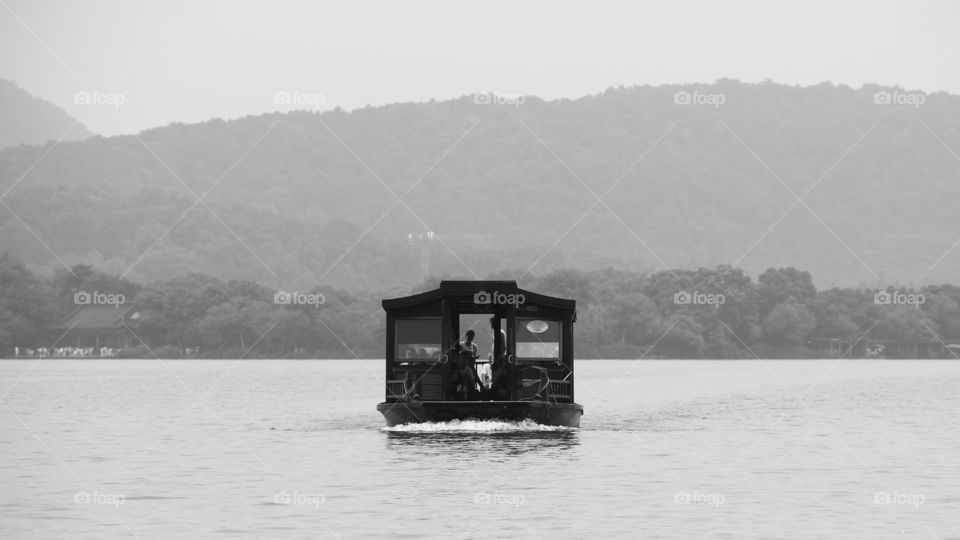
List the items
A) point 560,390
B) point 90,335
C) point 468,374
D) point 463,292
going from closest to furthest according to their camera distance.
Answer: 1. point 468,374
2. point 463,292
3. point 560,390
4. point 90,335

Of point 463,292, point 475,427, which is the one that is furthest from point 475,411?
point 463,292

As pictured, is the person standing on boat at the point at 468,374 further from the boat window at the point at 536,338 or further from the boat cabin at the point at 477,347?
the boat window at the point at 536,338

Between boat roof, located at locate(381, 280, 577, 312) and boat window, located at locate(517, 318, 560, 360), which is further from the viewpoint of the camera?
boat window, located at locate(517, 318, 560, 360)

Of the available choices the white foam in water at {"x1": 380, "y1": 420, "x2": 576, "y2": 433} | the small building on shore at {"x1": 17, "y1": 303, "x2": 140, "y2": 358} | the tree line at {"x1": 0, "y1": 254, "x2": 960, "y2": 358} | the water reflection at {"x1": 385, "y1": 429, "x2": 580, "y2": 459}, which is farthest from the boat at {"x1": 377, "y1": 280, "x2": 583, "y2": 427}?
the small building on shore at {"x1": 17, "y1": 303, "x2": 140, "y2": 358}

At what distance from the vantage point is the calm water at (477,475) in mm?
24031

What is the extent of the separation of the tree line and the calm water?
113 m

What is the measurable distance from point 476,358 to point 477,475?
10702 millimetres

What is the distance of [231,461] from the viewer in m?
35.2

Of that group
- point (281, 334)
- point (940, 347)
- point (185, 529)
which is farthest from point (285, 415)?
point (940, 347)

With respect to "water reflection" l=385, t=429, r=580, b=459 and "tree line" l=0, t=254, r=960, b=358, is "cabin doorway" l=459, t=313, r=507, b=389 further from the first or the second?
"tree line" l=0, t=254, r=960, b=358

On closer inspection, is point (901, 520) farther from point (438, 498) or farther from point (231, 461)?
point (231, 461)

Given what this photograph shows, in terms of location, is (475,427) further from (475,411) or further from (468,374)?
(468,374)

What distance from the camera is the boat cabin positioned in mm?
39531

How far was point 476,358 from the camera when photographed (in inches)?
1615
